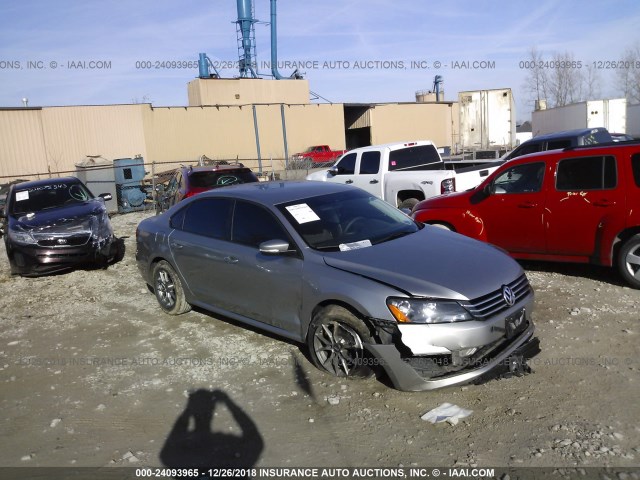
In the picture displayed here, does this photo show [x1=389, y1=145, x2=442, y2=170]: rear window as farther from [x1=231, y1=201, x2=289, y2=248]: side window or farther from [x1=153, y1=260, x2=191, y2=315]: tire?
[x1=231, y1=201, x2=289, y2=248]: side window

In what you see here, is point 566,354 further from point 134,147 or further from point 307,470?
point 134,147

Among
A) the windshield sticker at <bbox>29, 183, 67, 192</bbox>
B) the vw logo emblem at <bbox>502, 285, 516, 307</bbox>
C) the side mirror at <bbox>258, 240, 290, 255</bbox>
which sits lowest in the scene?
the vw logo emblem at <bbox>502, 285, 516, 307</bbox>

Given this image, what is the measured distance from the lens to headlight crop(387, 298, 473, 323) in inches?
150

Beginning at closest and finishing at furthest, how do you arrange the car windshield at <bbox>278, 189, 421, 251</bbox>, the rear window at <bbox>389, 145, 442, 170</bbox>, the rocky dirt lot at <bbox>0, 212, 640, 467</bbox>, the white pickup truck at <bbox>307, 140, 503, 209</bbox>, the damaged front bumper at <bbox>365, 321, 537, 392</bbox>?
the rocky dirt lot at <bbox>0, 212, 640, 467</bbox>
the damaged front bumper at <bbox>365, 321, 537, 392</bbox>
the car windshield at <bbox>278, 189, 421, 251</bbox>
the white pickup truck at <bbox>307, 140, 503, 209</bbox>
the rear window at <bbox>389, 145, 442, 170</bbox>

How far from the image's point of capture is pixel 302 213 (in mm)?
5016

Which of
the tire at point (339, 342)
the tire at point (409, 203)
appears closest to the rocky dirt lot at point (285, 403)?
the tire at point (339, 342)

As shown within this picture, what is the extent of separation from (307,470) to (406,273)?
1593 millimetres

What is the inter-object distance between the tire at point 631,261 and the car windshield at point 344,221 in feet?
8.28

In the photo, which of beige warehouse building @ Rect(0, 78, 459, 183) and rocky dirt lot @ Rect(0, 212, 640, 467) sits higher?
beige warehouse building @ Rect(0, 78, 459, 183)

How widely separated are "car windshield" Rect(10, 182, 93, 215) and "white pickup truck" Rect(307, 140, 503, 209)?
5328mm

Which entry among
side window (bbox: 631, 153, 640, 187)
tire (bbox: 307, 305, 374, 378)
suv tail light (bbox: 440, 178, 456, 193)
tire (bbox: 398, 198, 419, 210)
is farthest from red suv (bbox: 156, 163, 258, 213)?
side window (bbox: 631, 153, 640, 187)

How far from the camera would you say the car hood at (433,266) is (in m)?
3.96

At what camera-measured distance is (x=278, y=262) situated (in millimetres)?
4762

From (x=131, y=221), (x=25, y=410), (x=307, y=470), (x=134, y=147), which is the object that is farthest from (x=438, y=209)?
(x=134, y=147)
